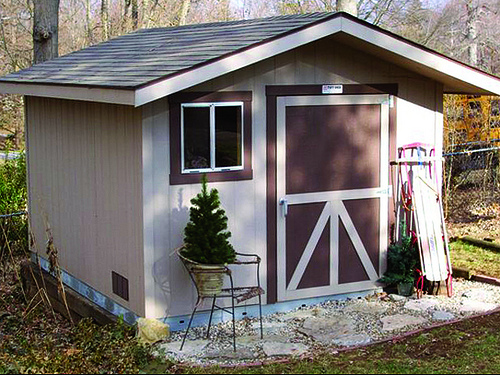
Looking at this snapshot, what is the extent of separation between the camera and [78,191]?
791 cm

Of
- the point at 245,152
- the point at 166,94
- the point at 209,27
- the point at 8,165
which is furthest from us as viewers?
the point at 8,165

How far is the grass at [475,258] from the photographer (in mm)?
8867

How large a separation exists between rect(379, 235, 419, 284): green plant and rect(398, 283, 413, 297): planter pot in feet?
0.10

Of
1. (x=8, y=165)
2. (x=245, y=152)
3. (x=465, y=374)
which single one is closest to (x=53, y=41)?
(x=8, y=165)

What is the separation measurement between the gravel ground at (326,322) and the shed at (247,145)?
24cm

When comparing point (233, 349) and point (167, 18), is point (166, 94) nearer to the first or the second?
point (233, 349)

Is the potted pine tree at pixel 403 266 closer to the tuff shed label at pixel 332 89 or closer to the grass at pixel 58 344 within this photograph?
the tuff shed label at pixel 332 89

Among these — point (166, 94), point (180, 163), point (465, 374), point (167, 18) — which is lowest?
point (465, 374)

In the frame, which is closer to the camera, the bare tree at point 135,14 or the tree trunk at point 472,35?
the bare tree at point 135,14

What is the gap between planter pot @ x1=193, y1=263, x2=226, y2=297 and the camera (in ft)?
20.7

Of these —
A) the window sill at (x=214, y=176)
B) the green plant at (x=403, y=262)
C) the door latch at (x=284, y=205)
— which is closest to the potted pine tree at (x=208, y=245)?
the window sill at (x=214, y=176)

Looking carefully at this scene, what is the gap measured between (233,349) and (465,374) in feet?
6.20

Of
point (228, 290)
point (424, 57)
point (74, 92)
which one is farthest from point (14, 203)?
point (424, 57)

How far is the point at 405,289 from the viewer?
775cm
